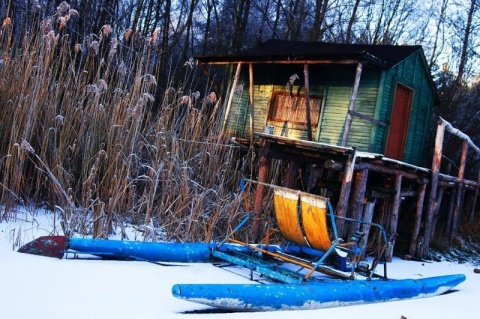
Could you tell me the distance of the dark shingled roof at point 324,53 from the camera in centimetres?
935

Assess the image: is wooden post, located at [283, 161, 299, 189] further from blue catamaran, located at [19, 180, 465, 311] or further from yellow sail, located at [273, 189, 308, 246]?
yellow sail, located at [273, 189, 308, 246]

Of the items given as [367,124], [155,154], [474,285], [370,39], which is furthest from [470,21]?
[155,154]

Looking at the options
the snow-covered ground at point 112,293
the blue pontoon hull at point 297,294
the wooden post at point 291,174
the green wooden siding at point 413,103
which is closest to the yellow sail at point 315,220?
the blue pontoon hull at point 297,294

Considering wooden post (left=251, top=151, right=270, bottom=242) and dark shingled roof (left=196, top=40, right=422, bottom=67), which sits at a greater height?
dark shingled roof (left=196, top=40, right=422, bottom=67)

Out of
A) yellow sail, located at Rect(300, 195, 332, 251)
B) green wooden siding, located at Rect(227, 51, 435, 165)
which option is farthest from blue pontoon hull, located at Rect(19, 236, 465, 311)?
green wooden siding, located at Rect(227, 51, 435, 165)

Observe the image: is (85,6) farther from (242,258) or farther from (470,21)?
(470,21)

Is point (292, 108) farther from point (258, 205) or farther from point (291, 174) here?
point (258, 205)

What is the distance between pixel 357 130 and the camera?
10828 mm

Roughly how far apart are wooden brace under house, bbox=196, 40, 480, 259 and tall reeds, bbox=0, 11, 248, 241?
1306 millimetres

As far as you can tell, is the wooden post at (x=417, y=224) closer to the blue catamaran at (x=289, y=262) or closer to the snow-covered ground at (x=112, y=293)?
the blue catamaran at (x=289, y=262)

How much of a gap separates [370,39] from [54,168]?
19.7m

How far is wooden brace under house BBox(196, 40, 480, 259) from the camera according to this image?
6.91 meters

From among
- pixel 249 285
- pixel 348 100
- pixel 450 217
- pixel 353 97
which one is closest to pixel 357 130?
pixel 348 100

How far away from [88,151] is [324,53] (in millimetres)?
5742
